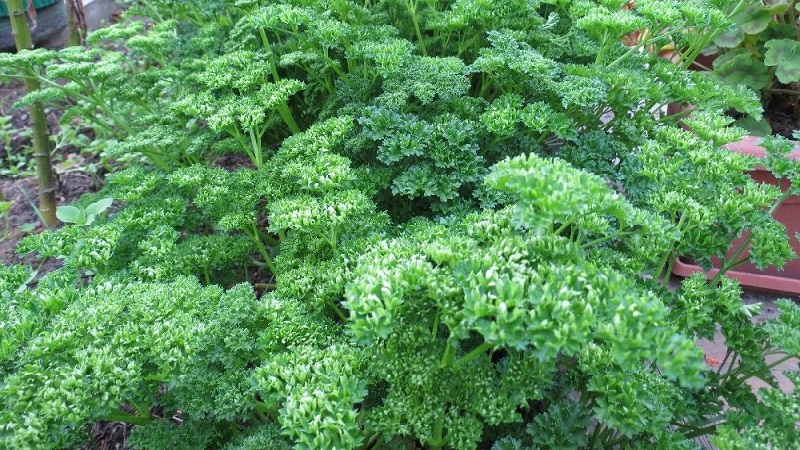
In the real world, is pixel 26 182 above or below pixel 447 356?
below

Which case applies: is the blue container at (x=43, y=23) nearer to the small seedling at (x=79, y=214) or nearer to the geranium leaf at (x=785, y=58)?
the small seedling at (x=79, y=214)

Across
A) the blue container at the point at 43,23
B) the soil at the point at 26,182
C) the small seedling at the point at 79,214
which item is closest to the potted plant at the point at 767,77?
the small seedling at the point at 79,214

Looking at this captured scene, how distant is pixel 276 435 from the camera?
1271mm

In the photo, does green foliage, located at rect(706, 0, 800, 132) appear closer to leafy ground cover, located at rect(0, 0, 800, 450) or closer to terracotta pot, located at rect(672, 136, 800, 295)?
terracotta pot, located at rect(672, 136, 800, 295)

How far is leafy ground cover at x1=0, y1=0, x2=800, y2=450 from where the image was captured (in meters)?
1.03

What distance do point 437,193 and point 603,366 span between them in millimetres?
691

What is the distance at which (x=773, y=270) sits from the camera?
2285 mm

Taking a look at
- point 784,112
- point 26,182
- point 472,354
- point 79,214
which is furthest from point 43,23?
point 784,112

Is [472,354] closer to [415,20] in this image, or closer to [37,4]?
[415,20]

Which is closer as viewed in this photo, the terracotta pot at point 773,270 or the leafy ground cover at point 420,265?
the leafy ground cover at point 420,265

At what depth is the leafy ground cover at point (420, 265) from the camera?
1.03 m

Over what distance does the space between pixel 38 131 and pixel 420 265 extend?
2031 millimetres

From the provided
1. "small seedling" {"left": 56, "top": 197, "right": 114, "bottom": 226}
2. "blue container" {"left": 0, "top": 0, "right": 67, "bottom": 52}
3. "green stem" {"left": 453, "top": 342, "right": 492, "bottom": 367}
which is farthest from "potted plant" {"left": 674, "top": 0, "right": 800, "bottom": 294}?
"blue container" {"left": 0, "top": 0, "right": 67, "bottom": 52}

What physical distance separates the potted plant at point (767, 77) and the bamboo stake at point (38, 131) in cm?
269
